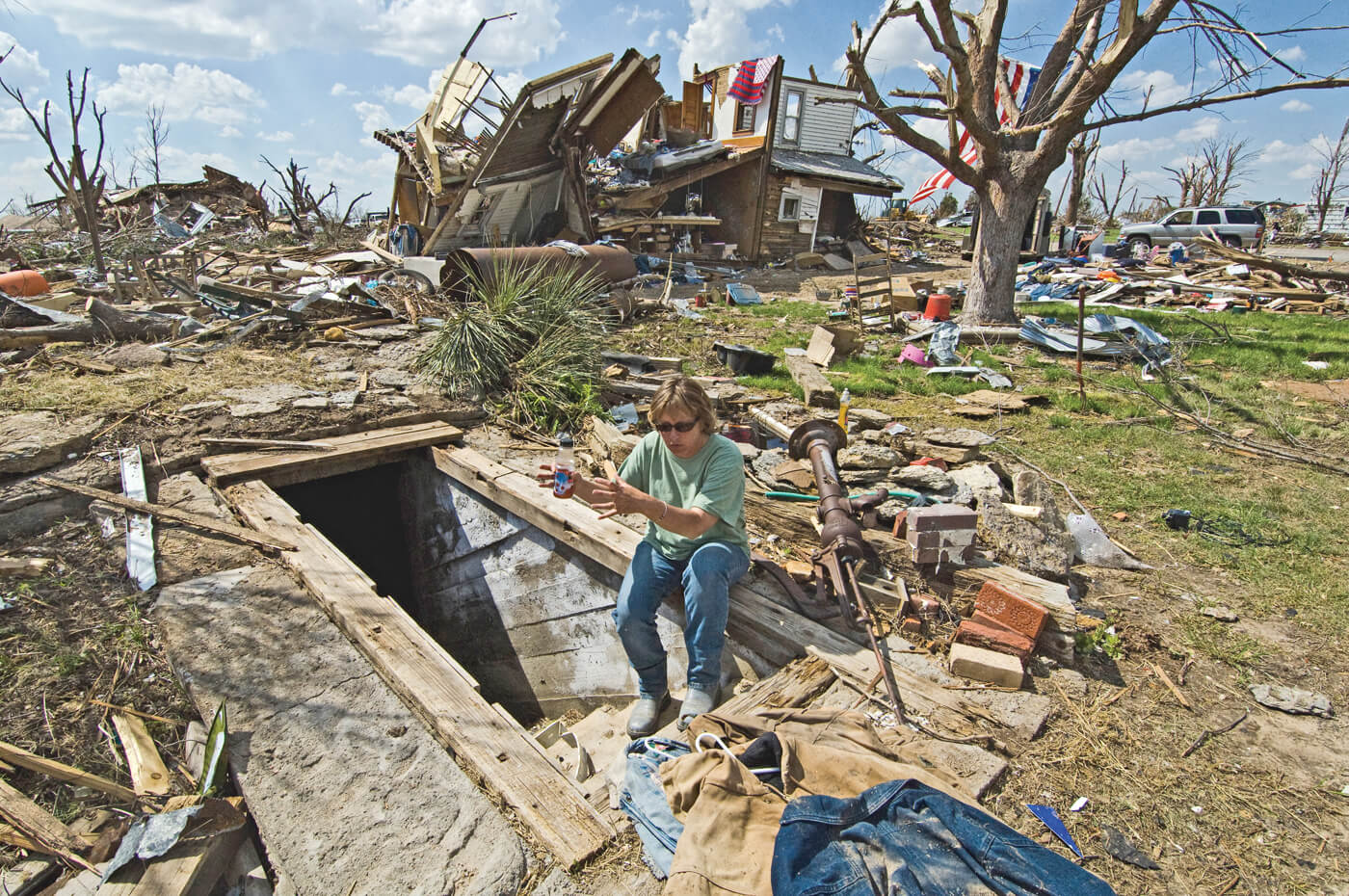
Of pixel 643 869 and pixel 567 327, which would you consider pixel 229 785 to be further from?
pixel 567 327

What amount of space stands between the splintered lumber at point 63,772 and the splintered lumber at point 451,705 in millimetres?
871

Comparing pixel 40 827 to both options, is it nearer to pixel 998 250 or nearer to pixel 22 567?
pixel 22 567

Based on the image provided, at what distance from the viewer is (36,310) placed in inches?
281

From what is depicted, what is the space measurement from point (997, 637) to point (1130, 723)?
1.85ft

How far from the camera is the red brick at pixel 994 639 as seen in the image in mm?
3020

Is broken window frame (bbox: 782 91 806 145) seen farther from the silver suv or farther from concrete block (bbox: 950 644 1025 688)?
concrete block (bbox: 950 644 1025 688)

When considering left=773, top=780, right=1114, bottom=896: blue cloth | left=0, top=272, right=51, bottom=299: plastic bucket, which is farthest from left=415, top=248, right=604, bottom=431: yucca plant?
left=0, top=272, right=51, bottom=299: plastic bucket

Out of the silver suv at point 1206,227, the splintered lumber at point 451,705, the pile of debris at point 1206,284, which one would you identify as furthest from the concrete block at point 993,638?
the silver suv at point 1206,227

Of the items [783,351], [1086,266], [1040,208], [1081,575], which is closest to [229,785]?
[1081,575]

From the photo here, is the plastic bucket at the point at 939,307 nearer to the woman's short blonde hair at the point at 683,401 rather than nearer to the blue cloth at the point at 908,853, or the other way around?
the woman's short blonde hair at the point at 683,401

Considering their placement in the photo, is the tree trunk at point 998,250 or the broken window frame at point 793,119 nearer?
the tree trunk at point 998,250

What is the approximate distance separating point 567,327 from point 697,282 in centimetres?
867

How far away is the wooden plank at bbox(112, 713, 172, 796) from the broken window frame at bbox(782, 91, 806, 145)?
21.2 metres

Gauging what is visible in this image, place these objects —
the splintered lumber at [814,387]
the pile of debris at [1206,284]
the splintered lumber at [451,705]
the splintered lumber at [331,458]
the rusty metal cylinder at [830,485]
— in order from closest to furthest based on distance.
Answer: the splintered lumber at [451,705] < the rusty metal cylinder at [830,485] < the splintered lumber at [331,458] < the splintered lumber at [814,387] < the pile of debris at [1206,284]
